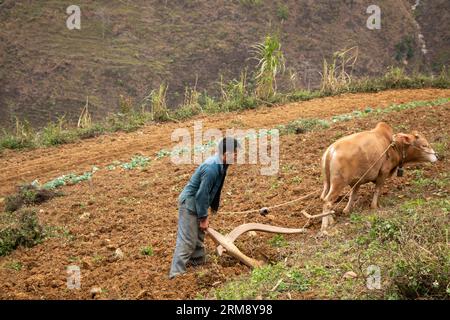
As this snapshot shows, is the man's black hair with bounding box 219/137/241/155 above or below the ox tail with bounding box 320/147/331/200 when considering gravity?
above

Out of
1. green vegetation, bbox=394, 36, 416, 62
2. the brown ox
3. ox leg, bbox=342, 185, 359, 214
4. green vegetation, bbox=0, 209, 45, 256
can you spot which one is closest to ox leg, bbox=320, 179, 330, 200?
the brown ox

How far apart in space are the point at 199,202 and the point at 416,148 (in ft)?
11.1

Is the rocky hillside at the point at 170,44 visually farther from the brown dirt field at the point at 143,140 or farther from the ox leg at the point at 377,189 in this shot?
the ox leg at the point at 377,189

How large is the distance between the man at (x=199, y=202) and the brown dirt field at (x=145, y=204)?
210mm

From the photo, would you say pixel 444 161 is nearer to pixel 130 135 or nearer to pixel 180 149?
pixel 180 149

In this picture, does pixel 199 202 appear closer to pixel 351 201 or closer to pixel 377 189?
pixel 351 201

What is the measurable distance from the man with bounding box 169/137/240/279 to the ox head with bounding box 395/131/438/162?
9.05 feet

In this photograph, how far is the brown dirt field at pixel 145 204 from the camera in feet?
22.0

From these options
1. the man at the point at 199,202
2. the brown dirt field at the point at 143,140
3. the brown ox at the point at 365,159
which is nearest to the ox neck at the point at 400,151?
the brown ox at the point at 365,159

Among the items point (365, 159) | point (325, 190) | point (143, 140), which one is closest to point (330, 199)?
point (325, 190)

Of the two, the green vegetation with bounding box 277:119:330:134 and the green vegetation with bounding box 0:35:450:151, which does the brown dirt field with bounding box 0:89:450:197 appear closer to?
the green vegetation with bounding box 0:35:450:151

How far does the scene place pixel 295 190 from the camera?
8.92m

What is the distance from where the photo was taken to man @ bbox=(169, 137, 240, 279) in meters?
6.53

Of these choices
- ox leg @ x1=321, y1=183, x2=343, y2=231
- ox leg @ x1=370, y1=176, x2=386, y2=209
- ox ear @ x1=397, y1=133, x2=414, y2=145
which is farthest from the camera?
ox ear @ x1=397, y1=133, x2=414, y2=145
